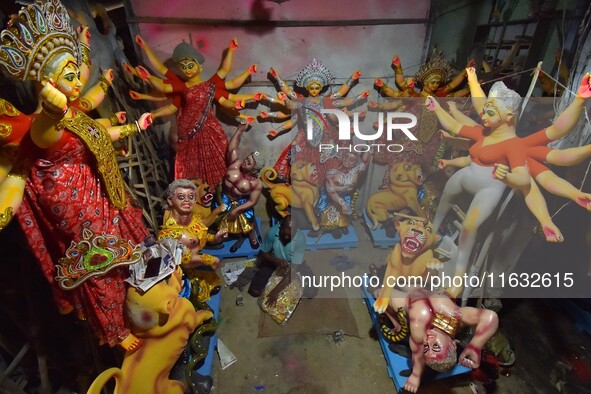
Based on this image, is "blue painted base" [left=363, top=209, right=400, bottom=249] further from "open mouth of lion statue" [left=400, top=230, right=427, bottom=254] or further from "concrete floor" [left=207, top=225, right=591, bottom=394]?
"open mouth of lion statue" [left=400, top=230, right=427, bottom=254]

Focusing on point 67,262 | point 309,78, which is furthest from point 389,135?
point 67,262

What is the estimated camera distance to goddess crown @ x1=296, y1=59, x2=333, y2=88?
3.39m

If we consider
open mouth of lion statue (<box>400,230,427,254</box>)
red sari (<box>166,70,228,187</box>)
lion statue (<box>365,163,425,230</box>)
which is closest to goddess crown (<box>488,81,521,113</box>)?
open mouth of lion statue (<box>400,230,427,254</box>)

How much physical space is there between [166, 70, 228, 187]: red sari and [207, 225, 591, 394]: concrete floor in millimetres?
1466

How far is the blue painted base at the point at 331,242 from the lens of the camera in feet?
12.1

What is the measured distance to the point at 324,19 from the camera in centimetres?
336

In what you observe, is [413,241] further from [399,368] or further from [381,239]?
[381,239]

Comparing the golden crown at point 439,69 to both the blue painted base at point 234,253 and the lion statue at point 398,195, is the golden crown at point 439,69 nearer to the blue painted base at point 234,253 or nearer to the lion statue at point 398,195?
the lion statue at point 398,195

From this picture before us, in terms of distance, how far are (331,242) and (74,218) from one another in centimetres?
254

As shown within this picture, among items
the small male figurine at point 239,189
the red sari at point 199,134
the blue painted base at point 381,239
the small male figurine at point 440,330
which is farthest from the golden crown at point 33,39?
the blue painted base at point 381,239

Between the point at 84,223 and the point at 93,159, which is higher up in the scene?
the point at 93,159

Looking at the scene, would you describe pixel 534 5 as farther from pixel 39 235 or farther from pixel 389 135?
pixel 39 235

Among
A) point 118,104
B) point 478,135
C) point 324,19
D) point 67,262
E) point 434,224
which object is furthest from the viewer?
point 324,19

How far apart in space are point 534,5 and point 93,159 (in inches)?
129
